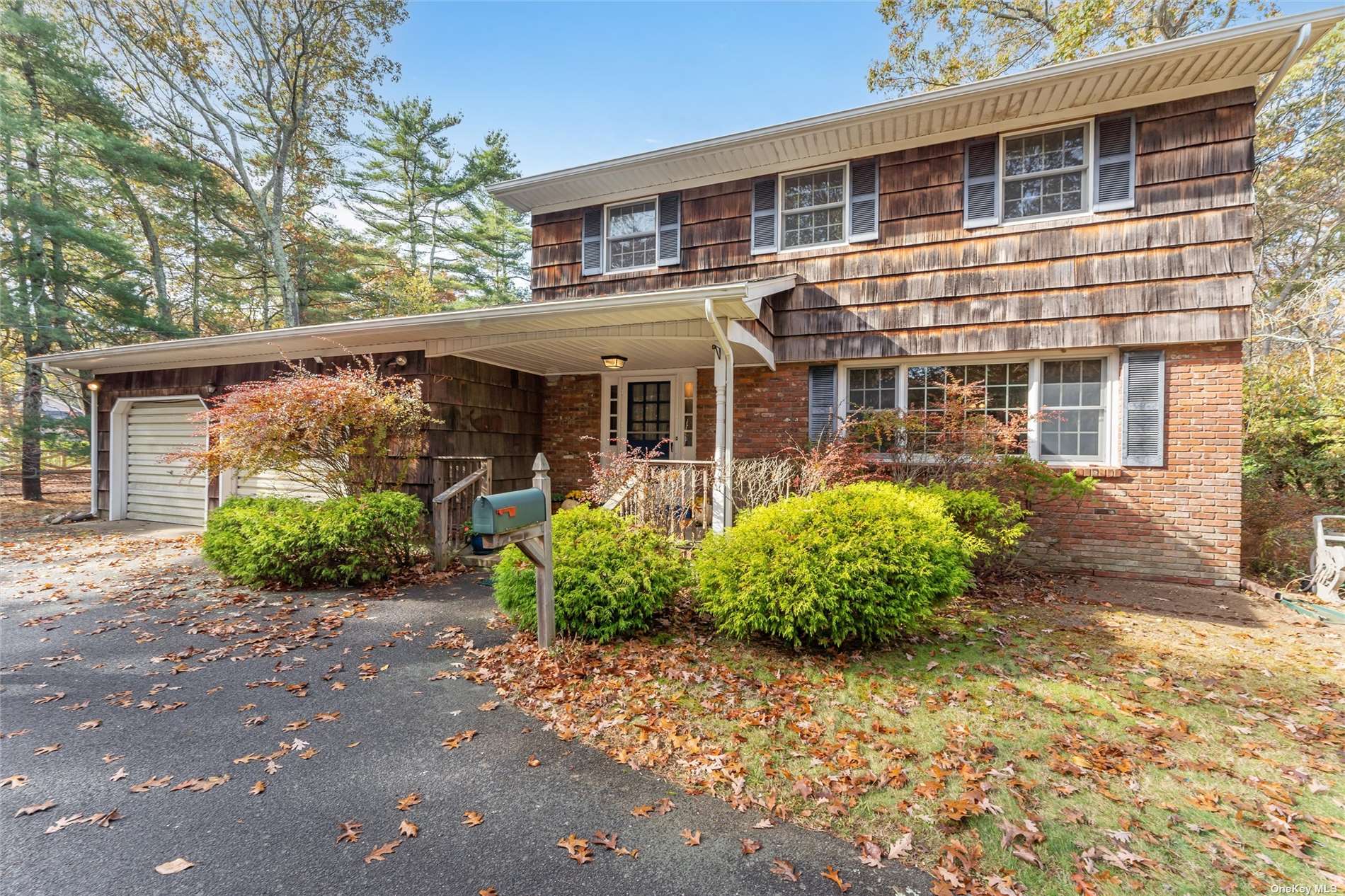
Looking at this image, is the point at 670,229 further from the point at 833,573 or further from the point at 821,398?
the point at 833,573

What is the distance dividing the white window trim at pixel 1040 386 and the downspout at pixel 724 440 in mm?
2244

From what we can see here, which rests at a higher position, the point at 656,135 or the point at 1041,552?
the point at 656,135

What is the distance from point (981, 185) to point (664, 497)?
5564mm

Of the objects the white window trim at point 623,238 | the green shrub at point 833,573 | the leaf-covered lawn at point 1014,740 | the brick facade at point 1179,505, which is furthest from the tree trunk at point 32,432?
the brick facade at point 1179,505

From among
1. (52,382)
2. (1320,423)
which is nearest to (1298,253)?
(1320,423)

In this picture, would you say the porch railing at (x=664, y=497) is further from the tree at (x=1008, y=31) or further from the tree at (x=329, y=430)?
the tree at (x=1008, y=31)

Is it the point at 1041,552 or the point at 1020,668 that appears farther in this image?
the point at 1041,552

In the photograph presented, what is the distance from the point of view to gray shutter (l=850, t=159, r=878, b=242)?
7.11 metres

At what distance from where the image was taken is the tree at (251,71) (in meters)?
13.0

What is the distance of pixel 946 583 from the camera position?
398cm

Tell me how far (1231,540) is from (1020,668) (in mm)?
4185

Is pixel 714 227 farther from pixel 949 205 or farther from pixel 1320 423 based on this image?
pixel 1320 423

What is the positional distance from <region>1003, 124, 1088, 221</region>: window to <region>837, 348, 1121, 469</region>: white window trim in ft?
5.57

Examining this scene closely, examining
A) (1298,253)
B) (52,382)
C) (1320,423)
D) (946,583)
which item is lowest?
(946,583)
